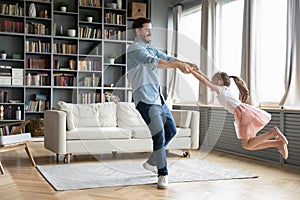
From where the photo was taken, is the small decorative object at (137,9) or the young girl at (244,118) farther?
the small decorative object at (137,9)

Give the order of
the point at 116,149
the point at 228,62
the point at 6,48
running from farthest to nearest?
the point at 6,48 → the point at 228,62 → the point at 116,149

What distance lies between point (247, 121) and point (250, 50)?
230 cm

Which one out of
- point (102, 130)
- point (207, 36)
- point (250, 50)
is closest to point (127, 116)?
point (102, 130)

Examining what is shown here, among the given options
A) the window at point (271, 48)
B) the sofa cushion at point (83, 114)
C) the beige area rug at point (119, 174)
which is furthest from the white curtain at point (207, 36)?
the sofa cushion at point (83, 114)

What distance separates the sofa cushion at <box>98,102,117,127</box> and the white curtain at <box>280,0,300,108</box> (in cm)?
221

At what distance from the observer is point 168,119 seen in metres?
3.76

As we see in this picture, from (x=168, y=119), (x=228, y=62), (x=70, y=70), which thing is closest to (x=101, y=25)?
(x=70, y=70)

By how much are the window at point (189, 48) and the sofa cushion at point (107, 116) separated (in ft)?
3.42

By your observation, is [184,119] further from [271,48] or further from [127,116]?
[271,48]

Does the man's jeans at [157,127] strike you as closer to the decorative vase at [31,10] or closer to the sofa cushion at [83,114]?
the sofa cushion at [83,114]

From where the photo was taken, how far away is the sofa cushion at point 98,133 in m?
4.84

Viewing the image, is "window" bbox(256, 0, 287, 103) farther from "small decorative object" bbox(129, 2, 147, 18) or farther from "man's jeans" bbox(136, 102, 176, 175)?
"small decorative object" bbox(129, 2, 147, 18)

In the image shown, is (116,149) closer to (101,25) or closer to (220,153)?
(220,153)

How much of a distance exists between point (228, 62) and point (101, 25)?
8.91 ft
